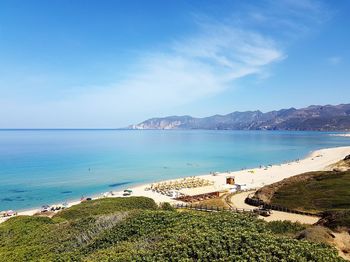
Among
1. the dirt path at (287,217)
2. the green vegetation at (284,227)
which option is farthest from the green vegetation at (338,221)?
the dirt path at (287,217)

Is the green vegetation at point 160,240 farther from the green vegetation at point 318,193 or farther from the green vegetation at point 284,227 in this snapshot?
the green vegetation at point 318,193

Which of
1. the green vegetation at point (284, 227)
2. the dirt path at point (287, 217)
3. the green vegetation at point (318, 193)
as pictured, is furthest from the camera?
the green vegetation at point (318, 193)

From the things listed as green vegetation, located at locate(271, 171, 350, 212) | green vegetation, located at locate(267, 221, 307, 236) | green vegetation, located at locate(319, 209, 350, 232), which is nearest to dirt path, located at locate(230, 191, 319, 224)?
green vegetation, located at locate(271, 171, 350, 212)

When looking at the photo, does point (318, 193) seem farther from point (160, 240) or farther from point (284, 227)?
point (160, 240)

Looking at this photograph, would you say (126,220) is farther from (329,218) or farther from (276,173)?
(276,173)

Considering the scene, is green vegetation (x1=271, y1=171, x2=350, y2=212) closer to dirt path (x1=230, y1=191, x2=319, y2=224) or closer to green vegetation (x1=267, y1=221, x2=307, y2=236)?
dirt path (x1=230, y1=191, x2=319, y2=224)

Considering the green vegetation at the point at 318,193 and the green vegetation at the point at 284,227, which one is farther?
the green vegetation at the point at 318,193
